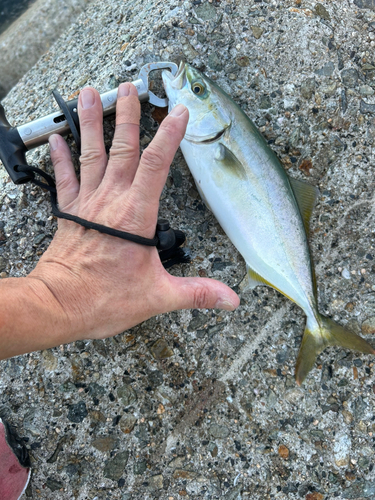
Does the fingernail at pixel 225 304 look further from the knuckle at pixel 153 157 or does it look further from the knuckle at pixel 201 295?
the knuckle at pixel 153 157

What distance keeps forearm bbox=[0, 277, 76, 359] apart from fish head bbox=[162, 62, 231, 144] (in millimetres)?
1202

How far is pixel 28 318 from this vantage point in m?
1.51

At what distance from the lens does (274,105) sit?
2.37m

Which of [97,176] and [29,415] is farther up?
[97,176]

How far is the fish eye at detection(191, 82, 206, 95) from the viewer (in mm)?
2006

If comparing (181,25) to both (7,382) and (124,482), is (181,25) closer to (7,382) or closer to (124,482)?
(7,382)

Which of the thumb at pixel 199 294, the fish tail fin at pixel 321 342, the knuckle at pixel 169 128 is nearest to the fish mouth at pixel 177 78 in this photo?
the knuckle at pixel 169 128

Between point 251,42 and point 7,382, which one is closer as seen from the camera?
point 7,382

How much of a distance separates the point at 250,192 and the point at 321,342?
3.48ft

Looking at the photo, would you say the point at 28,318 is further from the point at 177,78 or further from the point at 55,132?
the point at 177,78

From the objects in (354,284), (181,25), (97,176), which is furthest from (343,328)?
(181,25)

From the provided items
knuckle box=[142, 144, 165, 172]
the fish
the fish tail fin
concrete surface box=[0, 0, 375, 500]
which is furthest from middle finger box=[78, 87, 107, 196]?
the fish tail fin

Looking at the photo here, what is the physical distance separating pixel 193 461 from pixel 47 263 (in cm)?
154

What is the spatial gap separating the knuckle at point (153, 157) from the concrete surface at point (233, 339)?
1.76ft
